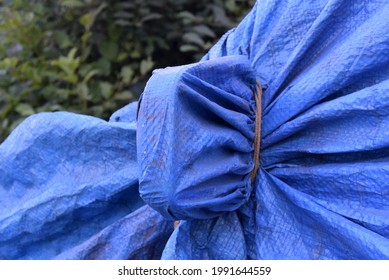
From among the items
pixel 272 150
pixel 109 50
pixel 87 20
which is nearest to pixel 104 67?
pixel 109 50

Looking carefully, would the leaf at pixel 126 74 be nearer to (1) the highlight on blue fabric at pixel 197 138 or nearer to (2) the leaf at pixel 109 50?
(2) the leaf at pixel 109 50

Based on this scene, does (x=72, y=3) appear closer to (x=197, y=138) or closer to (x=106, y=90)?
(x=106, y=90)

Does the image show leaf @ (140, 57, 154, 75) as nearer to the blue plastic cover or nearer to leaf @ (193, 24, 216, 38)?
leaf @ (193, 24, 216, 38)

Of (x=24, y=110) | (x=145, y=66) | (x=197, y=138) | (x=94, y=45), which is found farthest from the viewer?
(x=94, y=45)

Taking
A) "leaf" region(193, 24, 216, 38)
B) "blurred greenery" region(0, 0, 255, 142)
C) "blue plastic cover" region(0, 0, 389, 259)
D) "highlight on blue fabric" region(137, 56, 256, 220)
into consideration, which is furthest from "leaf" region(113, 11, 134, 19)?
"highlight on blue fabric" region(137, 56, 256, 220)
